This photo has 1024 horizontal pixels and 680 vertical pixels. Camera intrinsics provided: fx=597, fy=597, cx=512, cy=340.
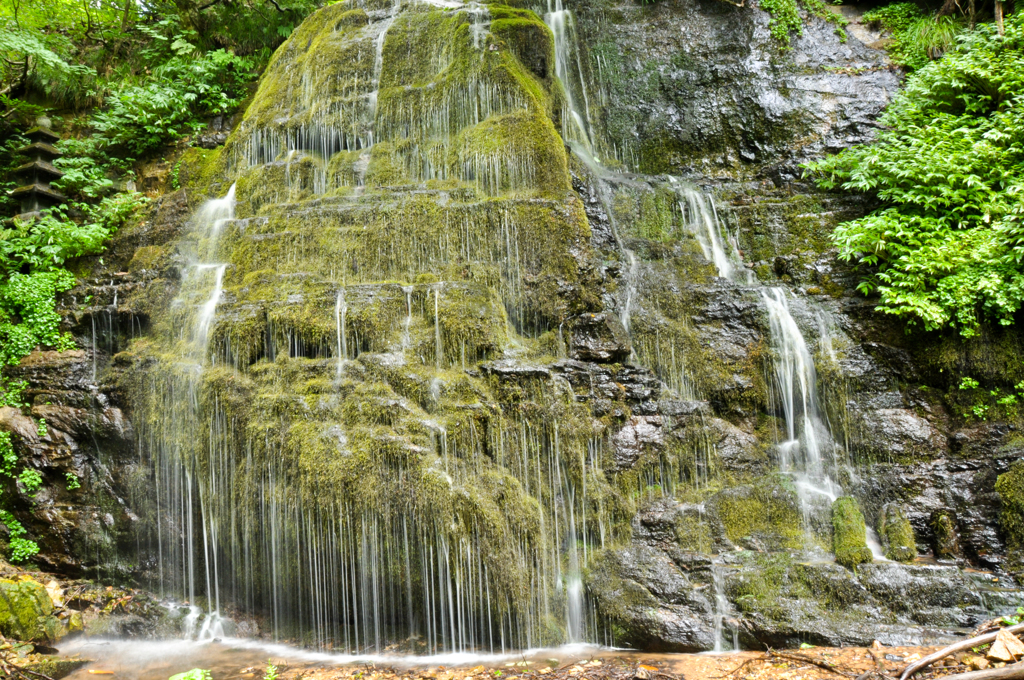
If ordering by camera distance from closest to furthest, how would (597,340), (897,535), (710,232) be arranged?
1. (897,535)
2. (597,340)
3. (710,232)

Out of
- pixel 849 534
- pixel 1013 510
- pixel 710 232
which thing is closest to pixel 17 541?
pixel 849 534

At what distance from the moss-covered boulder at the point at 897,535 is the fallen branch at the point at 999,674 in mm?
2192

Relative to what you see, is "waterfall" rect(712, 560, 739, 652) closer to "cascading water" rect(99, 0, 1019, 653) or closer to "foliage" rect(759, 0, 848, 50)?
"cascading water" rect(99, 0, 1019, 653)

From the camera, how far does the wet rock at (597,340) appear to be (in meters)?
6.87

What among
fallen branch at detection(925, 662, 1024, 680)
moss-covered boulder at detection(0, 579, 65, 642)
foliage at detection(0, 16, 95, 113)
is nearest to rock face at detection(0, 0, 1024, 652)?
moss-covered boulder at detection(0, 579, 65, 642)

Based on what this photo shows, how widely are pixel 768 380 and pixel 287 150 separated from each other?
301 inches

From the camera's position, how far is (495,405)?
20.1ft

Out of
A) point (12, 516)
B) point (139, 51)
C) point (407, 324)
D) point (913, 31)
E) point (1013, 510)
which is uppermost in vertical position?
point (139, 51)

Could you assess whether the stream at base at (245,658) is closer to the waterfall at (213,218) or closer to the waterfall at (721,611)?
the waterfall at (721,611)

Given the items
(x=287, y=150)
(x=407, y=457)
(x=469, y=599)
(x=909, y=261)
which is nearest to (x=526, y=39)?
(x=287, y=150)

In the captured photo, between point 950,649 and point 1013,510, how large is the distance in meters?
2.60

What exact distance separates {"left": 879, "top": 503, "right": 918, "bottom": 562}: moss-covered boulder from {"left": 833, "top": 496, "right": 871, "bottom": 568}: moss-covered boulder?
8.3 inches

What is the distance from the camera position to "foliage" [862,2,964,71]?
34.1ft

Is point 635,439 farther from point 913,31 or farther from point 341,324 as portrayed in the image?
point 913,31
